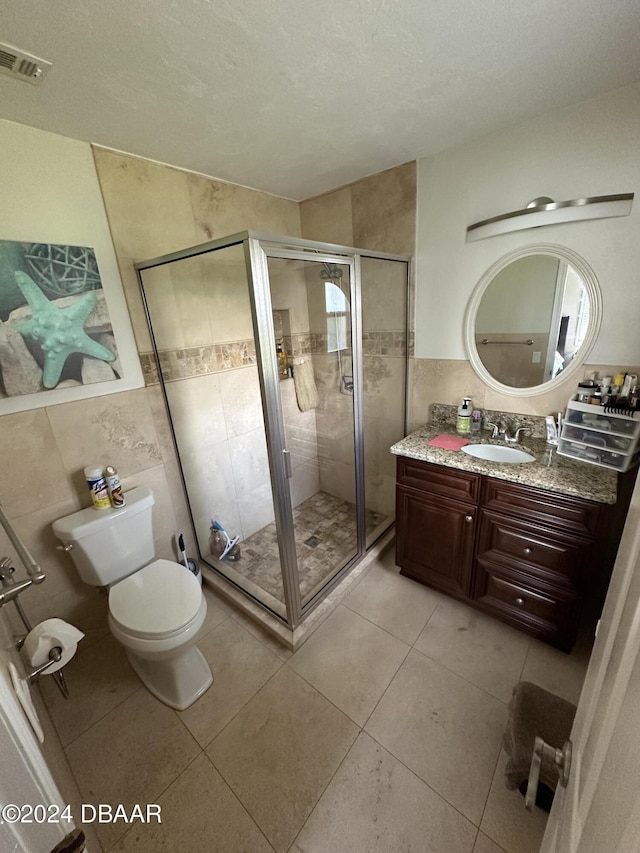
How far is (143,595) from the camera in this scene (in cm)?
150

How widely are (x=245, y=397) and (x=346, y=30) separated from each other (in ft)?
5.33

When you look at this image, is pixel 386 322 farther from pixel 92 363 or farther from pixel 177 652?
pixel 177 652

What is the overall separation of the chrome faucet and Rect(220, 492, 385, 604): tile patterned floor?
1035 mm

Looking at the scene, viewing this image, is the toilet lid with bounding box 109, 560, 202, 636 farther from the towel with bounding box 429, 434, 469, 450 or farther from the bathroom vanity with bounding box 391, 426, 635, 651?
the towel with bounding box 429, 434, 469, 450

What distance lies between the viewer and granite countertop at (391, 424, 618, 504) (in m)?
1.35

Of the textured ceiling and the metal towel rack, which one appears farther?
the metal towel rack

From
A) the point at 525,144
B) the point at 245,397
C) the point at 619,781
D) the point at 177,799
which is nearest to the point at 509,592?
the point at 619,781

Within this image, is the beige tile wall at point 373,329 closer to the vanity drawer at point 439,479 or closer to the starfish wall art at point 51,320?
the vanity drawer at point 439,479

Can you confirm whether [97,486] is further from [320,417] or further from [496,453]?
[496,453]

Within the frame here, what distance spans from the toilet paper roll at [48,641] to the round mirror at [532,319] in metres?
2.14

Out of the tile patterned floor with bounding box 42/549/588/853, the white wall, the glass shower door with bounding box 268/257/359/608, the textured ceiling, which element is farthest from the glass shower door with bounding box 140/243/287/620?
the white wall

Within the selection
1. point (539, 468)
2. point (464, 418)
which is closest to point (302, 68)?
point (464, 418)

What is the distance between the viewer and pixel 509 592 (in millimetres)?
1632

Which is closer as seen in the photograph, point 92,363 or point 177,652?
point 177,652
